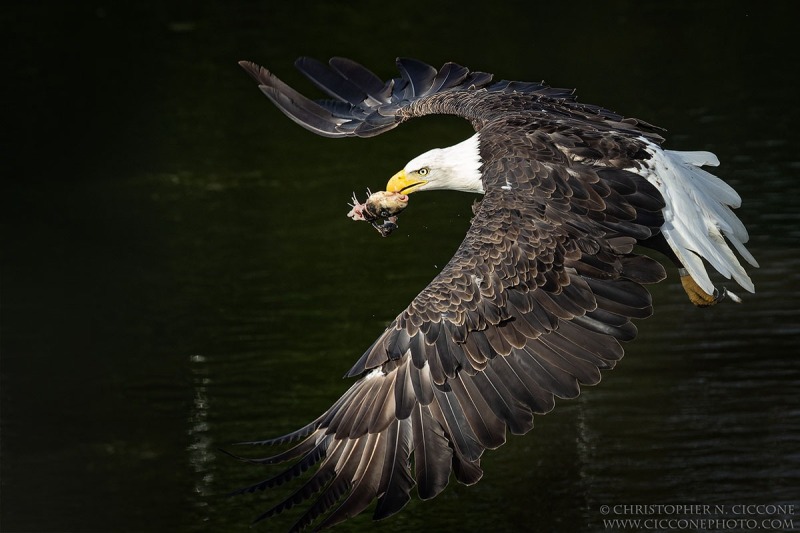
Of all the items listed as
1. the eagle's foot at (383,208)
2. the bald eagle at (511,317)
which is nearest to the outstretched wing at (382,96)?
the eagle's foot at (383,208)

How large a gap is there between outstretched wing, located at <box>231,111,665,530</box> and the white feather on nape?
34cm

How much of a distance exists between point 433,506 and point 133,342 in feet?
9.19

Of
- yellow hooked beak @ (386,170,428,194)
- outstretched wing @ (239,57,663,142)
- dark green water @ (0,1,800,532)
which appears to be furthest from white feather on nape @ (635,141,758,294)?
yellow hooked beak @ (386,170,428,194)

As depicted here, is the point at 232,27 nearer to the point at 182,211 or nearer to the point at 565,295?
the point at 182,211

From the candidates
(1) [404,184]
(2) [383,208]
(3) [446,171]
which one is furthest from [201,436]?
(3) [446,171]

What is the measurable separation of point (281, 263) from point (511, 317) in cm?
395

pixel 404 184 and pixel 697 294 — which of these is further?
pixel 404 184

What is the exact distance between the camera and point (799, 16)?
1352cm

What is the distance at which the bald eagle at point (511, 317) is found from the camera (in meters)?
5.62

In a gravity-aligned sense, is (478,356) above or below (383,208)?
below

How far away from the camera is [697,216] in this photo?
254 inches

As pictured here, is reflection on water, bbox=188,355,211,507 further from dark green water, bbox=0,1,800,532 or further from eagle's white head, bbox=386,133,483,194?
eagle's white head, bbox=386,133,483,194

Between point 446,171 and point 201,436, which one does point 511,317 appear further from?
point 201,436

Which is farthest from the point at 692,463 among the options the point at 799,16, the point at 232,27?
the point at 232,27
